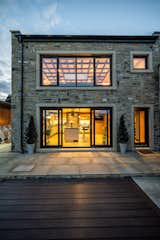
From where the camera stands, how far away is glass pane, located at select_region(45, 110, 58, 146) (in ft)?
A: 25.8

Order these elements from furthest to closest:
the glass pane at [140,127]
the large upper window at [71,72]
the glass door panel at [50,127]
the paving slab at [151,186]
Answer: the glass pane at [140,127], the large upper window at [71,72], the glass door panel at [50,127], the paving slab at [151,186]

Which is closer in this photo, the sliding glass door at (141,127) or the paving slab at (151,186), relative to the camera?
the paving slab at (151,186)

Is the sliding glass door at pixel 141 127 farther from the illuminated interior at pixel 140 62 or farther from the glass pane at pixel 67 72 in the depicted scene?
the glass pane at pixel 67 72

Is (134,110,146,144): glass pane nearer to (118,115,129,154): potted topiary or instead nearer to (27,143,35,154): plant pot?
(118,115,129,154): potted topiary

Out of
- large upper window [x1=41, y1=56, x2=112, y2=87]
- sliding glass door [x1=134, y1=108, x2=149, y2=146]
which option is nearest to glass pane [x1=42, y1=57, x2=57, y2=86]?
large upper window [x1=41, y1=56, x2=112, y2=87]

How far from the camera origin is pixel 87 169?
186 inches

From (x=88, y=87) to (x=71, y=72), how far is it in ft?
4.94

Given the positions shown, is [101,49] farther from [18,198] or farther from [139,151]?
[18,198]

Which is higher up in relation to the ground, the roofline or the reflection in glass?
the roofline

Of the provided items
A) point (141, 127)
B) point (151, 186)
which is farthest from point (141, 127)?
point (151, 186)

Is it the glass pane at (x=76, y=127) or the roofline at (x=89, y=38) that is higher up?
the roofline at (x=89, y=38)

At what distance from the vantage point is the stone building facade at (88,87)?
25.2 feet

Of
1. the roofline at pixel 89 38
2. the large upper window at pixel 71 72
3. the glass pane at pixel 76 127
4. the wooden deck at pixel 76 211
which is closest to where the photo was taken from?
the wooden deck at pixel 76 211

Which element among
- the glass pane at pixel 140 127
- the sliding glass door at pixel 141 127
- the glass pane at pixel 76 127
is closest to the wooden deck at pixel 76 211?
the glass pane at pixel 76 127
